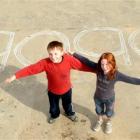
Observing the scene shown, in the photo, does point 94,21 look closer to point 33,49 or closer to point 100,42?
point 100,42

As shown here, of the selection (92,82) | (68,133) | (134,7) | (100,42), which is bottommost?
(68,133)

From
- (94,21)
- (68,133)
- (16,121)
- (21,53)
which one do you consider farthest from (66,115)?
(94,21)

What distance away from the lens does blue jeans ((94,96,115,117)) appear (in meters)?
5.52

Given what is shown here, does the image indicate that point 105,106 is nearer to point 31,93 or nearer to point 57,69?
point 57,69

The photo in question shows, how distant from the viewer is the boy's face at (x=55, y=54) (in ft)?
16.6

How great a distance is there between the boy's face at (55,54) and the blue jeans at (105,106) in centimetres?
90

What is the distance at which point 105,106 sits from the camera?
5.71 meters

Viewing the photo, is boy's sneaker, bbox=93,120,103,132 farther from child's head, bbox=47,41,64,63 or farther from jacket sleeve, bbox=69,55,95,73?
child's head, bbox=47,41,64,63

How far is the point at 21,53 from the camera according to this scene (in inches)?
303

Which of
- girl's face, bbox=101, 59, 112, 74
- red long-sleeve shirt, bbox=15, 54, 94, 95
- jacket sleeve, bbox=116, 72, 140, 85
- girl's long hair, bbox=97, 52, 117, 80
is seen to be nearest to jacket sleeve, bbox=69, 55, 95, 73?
red long-sleeve shirt, bbox=15, 54, 94, 95

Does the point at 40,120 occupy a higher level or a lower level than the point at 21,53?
lower

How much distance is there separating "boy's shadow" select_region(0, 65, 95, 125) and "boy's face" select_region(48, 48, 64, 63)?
1.42 metres

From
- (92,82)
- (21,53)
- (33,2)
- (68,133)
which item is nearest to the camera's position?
(68,133)

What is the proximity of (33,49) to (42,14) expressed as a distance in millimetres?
1591
